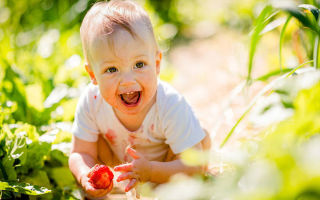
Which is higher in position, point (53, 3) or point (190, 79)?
point (53, 3)

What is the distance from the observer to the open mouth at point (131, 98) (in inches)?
61.1

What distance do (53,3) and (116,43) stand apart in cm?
284

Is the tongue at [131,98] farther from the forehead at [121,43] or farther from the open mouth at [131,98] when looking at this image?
the forehead at [121,43]

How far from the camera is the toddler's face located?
1446 millimetres

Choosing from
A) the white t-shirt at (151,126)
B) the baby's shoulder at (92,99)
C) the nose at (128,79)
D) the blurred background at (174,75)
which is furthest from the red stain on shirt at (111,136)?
the nose at (128,79)

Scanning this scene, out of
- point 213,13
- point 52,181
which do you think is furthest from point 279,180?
point 213,13

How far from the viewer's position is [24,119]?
2.05 meters

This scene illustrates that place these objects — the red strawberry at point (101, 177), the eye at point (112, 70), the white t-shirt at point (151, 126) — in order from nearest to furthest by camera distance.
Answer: the red strawberry at point (101, 177), the eye at point (112, 70), the white t-shirt at point (151, 126)

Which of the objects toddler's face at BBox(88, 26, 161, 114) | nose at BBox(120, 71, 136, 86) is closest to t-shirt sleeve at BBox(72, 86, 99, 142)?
toddler's face at BBox(88, 26, 161, 114)

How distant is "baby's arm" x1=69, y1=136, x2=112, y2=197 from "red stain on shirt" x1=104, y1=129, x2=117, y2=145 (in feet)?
0.24

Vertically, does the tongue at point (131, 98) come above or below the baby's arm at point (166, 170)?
above

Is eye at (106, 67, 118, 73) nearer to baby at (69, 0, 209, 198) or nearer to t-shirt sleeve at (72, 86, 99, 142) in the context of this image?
baby at (69, 0, 209, 198)

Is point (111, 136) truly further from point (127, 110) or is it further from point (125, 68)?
point (125, 68)

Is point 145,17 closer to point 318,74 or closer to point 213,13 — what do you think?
point 318,74
